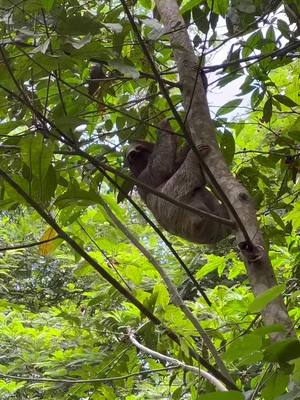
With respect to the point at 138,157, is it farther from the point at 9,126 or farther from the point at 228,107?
the point at 9,126

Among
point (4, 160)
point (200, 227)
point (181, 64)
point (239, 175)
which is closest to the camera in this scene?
point (4, 160)

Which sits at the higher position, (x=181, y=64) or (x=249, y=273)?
(x=181, y=64)

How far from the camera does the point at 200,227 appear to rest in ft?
9.66

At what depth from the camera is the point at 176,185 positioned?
3.05 meters

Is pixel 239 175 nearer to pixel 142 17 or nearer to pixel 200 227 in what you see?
pixel 200 227

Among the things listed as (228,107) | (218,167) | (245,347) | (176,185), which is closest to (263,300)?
(245,347)

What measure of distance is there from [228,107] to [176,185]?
2.81 feet

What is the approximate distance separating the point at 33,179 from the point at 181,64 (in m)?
0.86

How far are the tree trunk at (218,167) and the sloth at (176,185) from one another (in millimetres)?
589

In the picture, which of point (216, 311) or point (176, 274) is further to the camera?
point (176, 274)

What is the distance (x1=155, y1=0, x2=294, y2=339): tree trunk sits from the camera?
4.09 feet

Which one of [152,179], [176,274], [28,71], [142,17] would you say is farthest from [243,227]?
[176,274]

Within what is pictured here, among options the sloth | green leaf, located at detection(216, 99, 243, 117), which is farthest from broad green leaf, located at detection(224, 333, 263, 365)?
the sloth

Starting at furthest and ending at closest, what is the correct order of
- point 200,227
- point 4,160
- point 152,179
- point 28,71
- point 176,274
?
point 176,274 → point 152,179 → point 200,227 → point 4,160 → point 28,71
